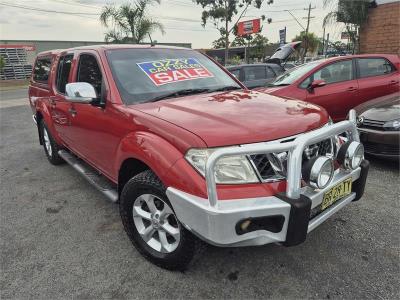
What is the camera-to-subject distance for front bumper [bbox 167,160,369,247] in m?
1.93

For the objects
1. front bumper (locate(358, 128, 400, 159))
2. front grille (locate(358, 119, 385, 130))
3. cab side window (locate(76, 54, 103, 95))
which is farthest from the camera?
front grille (locate(358, 119, 385, 130))

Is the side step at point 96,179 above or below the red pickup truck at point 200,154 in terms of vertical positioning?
below

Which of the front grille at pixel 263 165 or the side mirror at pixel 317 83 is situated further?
the side mirror at pixel 317 83

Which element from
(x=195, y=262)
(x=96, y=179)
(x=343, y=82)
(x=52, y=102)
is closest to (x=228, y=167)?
(x=195, y=262)

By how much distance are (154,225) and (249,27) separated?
3265 centimetres

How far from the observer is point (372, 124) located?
4.41 m

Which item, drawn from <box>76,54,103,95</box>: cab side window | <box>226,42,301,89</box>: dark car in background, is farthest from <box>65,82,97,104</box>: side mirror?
<box>226,42,301,89</box>: dark car in background

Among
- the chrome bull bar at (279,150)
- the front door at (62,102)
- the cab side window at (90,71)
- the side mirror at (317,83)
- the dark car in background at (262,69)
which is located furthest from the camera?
Result: the dark car in background at (262,69)

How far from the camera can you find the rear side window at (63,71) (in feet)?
13.3

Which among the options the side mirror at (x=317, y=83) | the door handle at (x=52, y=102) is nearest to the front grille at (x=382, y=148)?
the side mirror at (x=317, y=83)

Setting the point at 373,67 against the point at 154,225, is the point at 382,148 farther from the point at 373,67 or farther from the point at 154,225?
the point at 154,225

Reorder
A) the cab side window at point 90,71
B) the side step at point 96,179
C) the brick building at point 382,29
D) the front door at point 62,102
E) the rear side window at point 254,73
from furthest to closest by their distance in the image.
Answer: the brick building at point 382,29, the rear side window at point 254,73, the front door at point 62,102, the cab side window at point 90,71, the side step at point 96,179

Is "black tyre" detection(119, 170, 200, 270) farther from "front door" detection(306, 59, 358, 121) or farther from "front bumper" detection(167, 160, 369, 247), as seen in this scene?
"front door" detection(306, 59, 358, 121)

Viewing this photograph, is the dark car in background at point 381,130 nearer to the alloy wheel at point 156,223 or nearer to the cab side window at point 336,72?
the cab side window at point 336,72
